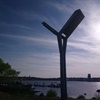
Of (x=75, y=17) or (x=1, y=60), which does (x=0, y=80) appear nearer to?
(x=1, y=60)

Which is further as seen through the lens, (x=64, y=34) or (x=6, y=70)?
(x=6, y=70)

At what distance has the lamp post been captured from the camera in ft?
53.3

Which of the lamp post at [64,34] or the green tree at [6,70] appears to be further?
the green tree at [6,70]

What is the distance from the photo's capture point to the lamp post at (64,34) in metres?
16.2

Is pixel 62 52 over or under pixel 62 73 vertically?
over

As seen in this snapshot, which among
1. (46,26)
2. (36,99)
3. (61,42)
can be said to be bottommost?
(36,99)

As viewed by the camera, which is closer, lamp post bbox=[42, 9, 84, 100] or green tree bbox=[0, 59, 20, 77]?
lamp post bbox=[42, 9, 84, 100]

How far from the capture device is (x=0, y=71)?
62.7 m

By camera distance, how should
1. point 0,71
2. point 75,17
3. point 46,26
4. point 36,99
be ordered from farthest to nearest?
point 0,71
point 36,99
point 46,26
point 75,17

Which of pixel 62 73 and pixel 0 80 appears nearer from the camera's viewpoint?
pixel 62 73

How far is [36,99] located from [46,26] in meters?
8.11

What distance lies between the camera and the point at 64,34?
56.4 ft

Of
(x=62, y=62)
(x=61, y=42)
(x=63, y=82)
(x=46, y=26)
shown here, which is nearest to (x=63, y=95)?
(x=63, y=82)

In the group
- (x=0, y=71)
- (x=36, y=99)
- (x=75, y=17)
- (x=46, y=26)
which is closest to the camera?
(x=75, y=17)
